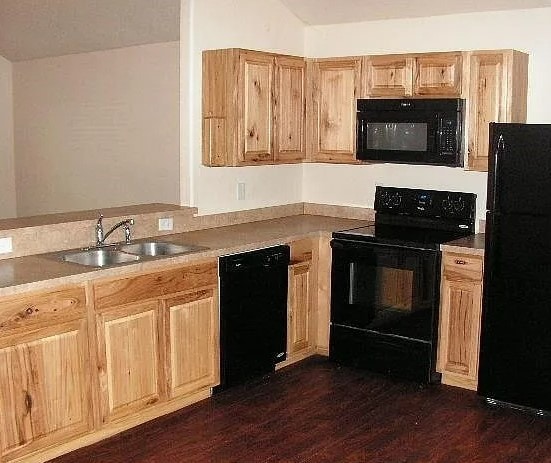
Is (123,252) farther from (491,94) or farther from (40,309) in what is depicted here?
(491,94)

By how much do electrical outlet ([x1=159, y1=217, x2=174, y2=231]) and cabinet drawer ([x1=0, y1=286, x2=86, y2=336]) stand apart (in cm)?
120

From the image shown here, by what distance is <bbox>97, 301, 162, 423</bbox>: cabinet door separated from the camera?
11.7 ft

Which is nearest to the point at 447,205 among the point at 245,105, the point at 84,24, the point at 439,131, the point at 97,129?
the point at 439,131

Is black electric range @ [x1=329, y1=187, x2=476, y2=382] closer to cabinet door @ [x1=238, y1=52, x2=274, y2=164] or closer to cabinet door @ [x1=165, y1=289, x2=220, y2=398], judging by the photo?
cabinet door @ [x1=238, y1=52, x2=274, y2=164]

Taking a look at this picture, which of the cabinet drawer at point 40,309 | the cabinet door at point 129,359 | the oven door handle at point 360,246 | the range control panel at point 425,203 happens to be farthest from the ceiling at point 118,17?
the cabinet drawer at point 40,309

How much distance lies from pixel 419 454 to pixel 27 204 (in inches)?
218

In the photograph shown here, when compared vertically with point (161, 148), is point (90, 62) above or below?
above

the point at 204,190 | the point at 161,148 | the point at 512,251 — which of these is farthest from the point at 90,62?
the point at 512,251

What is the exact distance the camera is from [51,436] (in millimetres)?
3389

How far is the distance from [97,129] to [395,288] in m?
3.61

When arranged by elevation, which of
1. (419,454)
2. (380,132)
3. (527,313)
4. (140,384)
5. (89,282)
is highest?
(380,132)

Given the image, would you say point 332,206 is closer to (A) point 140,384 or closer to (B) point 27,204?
(A) point 140,384

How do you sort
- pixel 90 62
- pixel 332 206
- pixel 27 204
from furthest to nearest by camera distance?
pixel 27 204
pixel 90 62
pixel 332 206

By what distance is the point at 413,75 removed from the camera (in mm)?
4660
